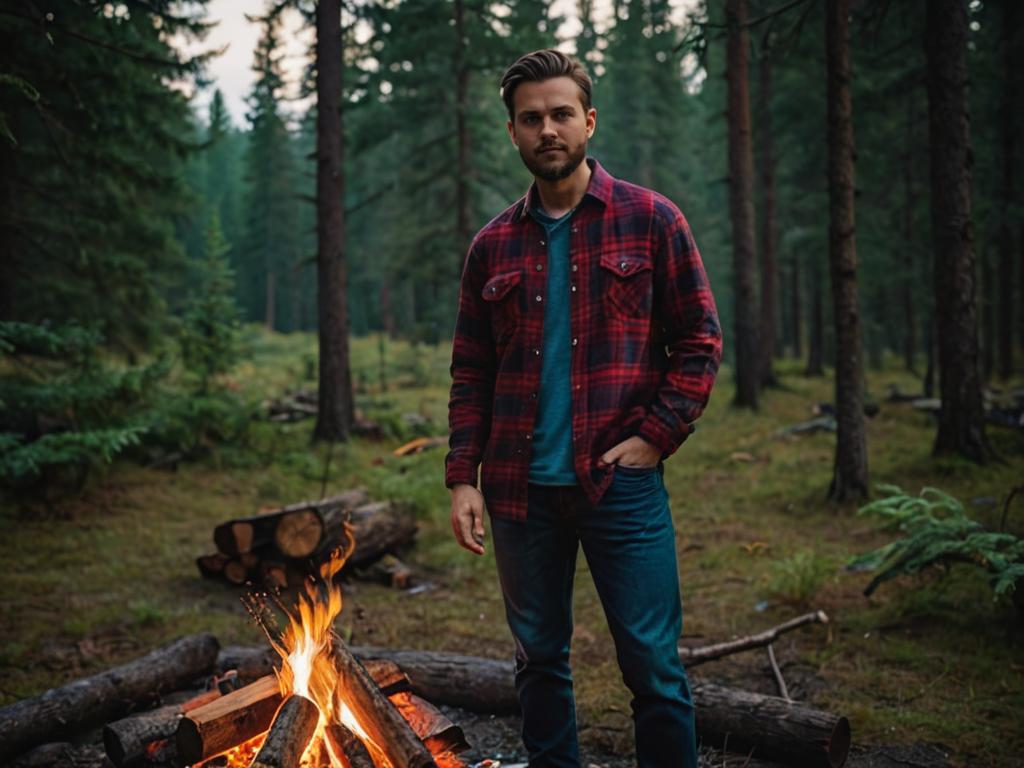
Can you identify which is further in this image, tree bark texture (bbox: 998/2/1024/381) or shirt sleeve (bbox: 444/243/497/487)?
tree bark texture (bbox: 998/2/1024/381)

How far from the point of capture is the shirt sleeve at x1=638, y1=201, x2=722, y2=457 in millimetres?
2730

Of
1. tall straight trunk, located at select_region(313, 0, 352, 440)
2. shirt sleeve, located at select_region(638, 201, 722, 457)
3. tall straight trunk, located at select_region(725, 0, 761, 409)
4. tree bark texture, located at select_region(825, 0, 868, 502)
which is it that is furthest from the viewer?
tall straight trunk, located at select_region(725, 0, 761, 409)

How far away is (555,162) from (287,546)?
18.2ft

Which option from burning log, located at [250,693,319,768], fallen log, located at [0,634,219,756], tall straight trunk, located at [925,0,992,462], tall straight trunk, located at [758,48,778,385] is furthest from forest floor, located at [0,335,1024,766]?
tall straight trunk, located at [758,48,778,385]

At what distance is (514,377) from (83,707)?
340 cm

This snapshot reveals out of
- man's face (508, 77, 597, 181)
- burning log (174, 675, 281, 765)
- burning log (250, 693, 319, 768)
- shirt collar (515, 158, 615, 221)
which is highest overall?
man's face (508, 77, 597, 181)

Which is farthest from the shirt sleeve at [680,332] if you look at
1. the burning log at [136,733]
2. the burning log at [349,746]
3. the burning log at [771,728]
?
the burning log at [136,733]

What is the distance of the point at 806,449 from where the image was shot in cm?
1281

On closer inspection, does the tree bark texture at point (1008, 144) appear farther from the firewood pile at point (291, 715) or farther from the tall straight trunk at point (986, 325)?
the firewood pile at point (291, 715)

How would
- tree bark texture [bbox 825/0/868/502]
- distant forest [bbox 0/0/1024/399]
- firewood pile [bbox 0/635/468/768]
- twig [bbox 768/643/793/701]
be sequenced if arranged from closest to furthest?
firewood pile [bbox 0/635/468/768] < twig [bbox 768/643/793/701] < tree bark texture [bbox 825/0/868/502] < distant forest [bbox 0/0/1024/399]

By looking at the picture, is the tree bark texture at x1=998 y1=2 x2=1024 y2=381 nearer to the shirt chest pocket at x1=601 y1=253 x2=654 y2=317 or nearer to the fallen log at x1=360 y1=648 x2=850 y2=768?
the fallen log at x1=360 y1=648 x2=850 y2=768

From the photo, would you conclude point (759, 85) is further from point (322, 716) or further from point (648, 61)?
point (322, 716)

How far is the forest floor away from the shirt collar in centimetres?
301

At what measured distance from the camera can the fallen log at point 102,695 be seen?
4047mm
